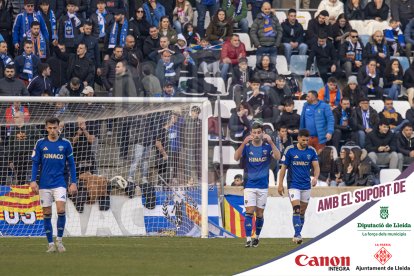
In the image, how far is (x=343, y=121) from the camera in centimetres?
2578

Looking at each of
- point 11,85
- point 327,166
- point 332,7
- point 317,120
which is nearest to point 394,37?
point 332,7

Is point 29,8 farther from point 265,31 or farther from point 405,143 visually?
point 405,143

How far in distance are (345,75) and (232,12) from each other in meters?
3.07

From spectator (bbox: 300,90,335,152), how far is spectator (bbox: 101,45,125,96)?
13.5 ft

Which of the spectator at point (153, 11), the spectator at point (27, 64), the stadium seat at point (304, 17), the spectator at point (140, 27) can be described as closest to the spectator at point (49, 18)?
the spectator at point (27, 64)

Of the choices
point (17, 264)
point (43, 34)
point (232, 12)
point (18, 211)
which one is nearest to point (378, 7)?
point (232, 12)

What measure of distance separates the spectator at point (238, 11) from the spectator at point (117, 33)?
2833 mm

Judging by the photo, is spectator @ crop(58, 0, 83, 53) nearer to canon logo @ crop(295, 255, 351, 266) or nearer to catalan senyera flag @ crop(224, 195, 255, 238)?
catalan senyera flag @ crop(224, 195, 255, 238)

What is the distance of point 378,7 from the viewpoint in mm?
28906

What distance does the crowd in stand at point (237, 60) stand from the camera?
2489cm

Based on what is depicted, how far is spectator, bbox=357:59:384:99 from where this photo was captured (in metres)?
27.2

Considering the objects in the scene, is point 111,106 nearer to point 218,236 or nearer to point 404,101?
point 218,236

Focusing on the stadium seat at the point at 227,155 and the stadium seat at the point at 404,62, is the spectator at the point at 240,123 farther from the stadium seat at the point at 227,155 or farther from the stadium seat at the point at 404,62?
the stadium seat at the point at 404,62

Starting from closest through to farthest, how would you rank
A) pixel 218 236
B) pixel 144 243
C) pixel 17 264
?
pixel 17 264 < pixel 144 243 < pixel 218 236
